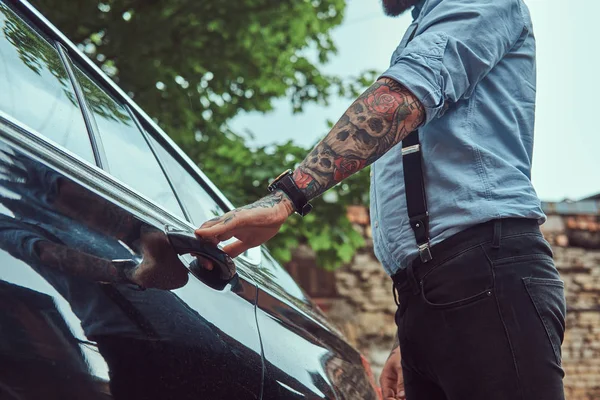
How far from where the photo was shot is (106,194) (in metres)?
1.02

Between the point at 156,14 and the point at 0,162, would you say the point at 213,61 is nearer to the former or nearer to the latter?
the point at 156,14

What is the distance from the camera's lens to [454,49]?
126cm

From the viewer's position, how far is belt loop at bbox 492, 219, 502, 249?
1.21m

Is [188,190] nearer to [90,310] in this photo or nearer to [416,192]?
[416,192]

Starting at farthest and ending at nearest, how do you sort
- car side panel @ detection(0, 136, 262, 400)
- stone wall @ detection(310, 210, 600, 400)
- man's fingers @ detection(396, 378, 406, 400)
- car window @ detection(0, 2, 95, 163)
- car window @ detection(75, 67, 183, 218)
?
stone wall @ detection(310, 210, 600, 400) < man's fingers @ detection(396, 378, 406, 400) < car window @ detection(75, 67, 183, 218) < car window @ detection(0, 2, 95, 163) < car side panel @ detection(0, 136, 262, 400)

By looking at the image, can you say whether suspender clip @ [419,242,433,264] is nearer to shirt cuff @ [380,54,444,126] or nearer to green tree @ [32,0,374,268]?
shirt cuff @ [380,54,444,126]

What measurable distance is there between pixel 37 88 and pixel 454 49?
76 cm

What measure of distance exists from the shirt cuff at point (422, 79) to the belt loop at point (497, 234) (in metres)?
0.24

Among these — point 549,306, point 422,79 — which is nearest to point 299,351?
point 549,306

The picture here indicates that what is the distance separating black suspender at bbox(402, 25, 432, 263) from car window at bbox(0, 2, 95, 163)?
0.62m

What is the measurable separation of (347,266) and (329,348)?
218 inches

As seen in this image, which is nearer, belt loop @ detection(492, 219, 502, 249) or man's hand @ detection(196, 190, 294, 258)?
man's hand @ detection(196, 190, 294, 258)

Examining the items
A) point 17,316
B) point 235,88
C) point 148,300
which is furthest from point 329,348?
point 235,88

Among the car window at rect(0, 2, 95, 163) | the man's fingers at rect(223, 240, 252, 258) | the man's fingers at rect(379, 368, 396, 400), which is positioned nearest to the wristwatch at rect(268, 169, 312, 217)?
the man's fingers at rect(223, 240, 252, 258)
